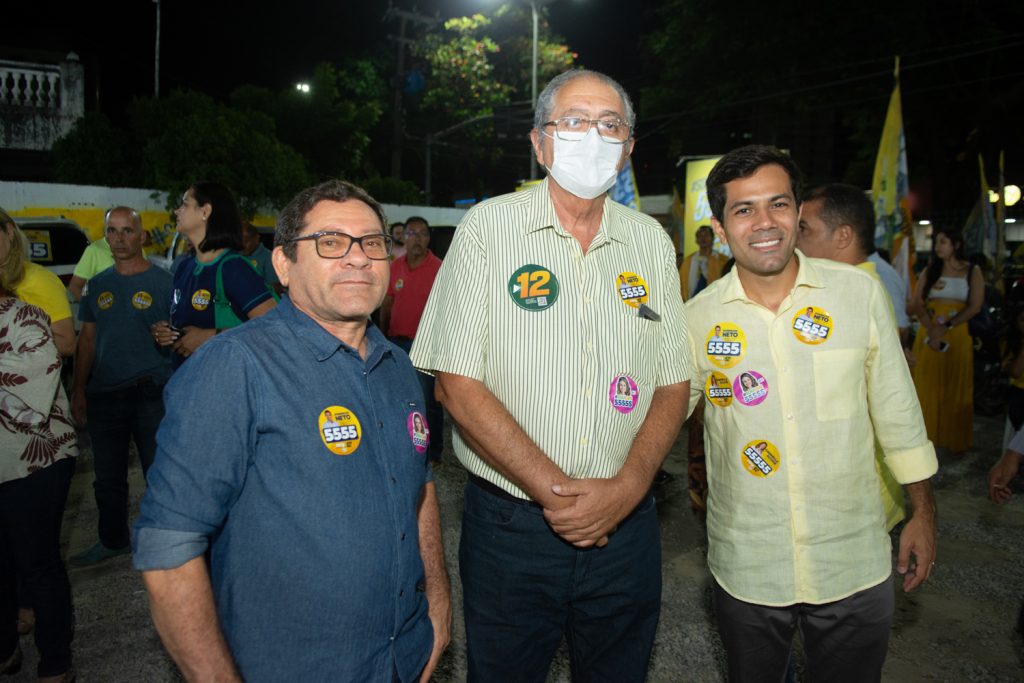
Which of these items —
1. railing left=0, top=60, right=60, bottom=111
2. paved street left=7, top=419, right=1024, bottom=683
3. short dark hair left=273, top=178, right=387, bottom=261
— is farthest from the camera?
railing left=0, top=60, right=60, bottom=111

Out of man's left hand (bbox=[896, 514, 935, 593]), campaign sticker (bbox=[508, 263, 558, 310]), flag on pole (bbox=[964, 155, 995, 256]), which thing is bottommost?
man's left hand (bbox=[896, 514, 935, 593])

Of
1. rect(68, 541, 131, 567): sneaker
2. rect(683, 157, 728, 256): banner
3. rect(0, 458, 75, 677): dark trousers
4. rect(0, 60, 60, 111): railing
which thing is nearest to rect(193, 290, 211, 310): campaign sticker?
rect(0, 458, 75, 677): dark trousers

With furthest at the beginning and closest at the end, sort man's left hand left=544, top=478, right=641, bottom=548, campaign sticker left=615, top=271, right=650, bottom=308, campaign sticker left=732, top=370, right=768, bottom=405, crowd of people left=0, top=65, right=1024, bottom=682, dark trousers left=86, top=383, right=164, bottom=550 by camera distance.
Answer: dark trousers left=86, top=383, right=164, bottom=550, campaign sticker left=732, top=370, right=768, bottom=405, campaign sticker left=615, top=271, right=650, bottom=308, man's left hand left=544, top=478, right=641, bottom=548, crowd of people left=0, top=65, right=1024, bottom=682

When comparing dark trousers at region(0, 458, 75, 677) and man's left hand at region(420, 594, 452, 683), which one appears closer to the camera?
man's left hand at region(420, 594, 452, 683)

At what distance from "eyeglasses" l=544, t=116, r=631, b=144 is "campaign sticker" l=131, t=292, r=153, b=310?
139 inches

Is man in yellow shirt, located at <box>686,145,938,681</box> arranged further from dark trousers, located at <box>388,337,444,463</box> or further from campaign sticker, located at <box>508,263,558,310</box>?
dark trousers, located at <box>388,337,444,463</box>

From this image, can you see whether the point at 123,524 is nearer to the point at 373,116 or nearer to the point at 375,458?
the point at 375,458

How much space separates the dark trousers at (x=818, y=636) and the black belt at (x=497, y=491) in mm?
832

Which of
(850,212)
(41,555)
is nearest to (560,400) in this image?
(850,212)

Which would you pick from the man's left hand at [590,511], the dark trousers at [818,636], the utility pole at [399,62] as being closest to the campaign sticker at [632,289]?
the man's left hand at [590,511]

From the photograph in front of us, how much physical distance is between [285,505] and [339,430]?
216 mm

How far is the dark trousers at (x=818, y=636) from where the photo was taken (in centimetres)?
233

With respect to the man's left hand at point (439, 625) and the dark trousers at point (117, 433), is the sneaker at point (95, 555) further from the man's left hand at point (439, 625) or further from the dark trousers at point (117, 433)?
the man's left hand at point (439, 625)

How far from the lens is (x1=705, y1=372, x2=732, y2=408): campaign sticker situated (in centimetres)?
246
